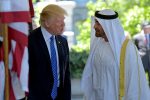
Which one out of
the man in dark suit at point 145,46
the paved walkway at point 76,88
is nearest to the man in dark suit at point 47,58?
the paved walkway at point 76,88

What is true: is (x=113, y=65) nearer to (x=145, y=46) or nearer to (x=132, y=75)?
(x=132, y=75)

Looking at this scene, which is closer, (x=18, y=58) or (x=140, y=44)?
(x=18, y=58)

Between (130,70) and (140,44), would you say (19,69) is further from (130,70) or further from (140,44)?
(140,44)

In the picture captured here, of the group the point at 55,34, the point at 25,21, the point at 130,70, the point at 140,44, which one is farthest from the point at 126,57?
the point at 140,44

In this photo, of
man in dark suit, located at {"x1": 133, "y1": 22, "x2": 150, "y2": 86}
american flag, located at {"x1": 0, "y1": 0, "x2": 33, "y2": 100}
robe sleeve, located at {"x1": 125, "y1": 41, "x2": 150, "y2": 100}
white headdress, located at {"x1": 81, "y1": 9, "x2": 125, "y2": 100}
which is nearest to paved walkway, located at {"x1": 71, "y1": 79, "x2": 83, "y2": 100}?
man in dark suit, located at {"x1": 133, "y1": 22, "x2": 150, "y2": 86}

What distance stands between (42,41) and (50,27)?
0.62 feet

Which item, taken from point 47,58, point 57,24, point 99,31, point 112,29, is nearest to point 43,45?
point 47,58

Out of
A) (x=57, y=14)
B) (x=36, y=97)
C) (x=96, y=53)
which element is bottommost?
(x=36, y=97)

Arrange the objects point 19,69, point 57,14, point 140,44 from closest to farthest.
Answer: point 19,69
point 57,14
point 140,44

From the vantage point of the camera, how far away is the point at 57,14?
6.09 m

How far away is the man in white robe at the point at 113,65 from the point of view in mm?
6203

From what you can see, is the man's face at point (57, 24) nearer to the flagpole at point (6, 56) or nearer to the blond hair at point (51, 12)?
the blond hair at point (51, 12)

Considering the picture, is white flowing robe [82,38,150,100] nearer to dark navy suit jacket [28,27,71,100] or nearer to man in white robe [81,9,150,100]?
man in white robe [81,9,150,100]

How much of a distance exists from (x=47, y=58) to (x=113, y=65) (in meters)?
0.75
